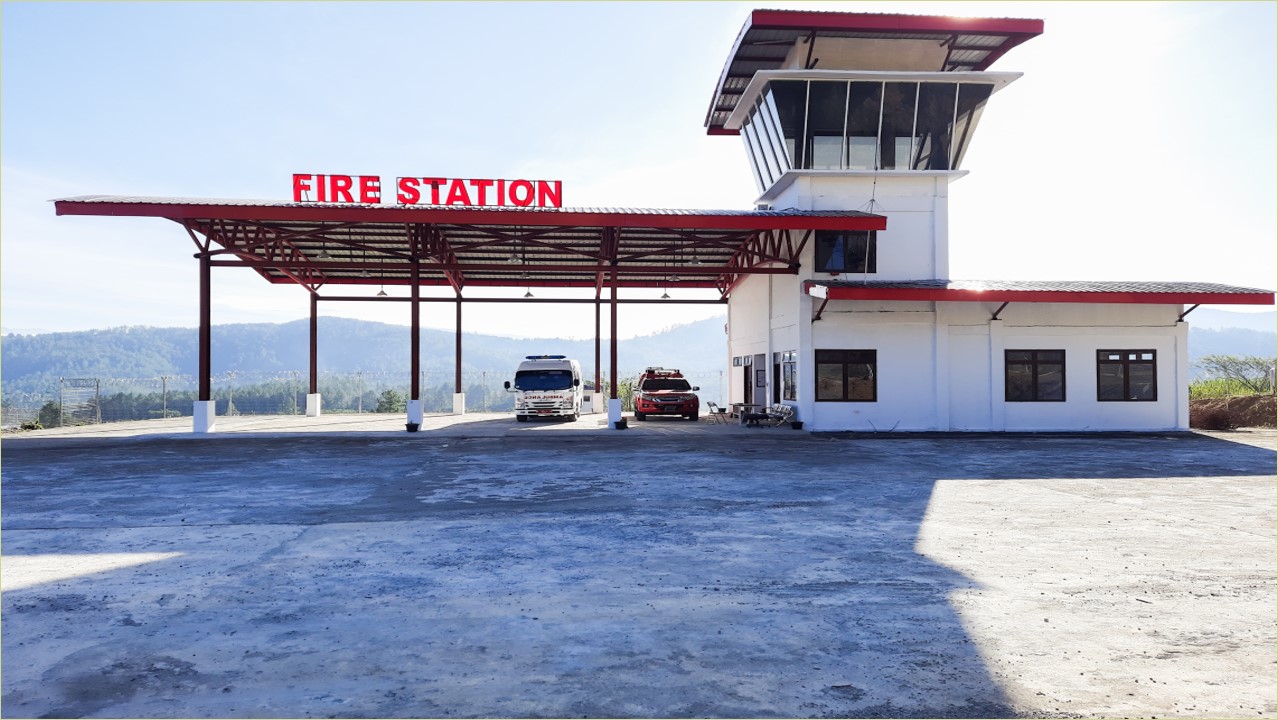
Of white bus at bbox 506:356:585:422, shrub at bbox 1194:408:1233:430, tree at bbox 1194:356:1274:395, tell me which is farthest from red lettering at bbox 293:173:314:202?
tree at bbox 1194:356:1274:395

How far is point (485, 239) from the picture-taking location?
28.7 metres

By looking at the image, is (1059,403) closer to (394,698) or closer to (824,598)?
(824,598)

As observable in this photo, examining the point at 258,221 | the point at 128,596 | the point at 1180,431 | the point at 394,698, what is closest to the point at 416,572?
the point at 128,596

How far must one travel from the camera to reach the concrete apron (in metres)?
4.73

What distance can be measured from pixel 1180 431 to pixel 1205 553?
20592 millimetres

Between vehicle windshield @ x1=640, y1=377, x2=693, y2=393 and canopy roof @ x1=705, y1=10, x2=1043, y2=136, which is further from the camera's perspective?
vehicle windshield @ x1=640, y1=377, x2=693, y2=393

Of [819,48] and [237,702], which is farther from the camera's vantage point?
[819,48]

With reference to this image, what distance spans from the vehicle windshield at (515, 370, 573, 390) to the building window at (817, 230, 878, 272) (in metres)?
10.9

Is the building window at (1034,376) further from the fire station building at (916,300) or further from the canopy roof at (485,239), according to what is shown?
the canopy roof at (485,239)

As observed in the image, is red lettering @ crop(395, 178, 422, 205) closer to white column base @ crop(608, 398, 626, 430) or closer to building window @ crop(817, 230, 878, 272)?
white column base @ crop(608, 398, 626, 430)

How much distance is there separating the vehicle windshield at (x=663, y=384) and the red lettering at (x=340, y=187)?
544 inches

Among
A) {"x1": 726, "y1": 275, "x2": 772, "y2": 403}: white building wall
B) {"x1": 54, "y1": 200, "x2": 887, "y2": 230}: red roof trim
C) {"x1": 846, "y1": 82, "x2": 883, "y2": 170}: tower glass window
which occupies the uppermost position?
{"x1": 846, "y1": 82, "x2": 883, "y2": 170}: tower glass window

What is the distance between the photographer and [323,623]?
6000mm

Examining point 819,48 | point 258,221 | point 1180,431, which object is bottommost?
point 1180,431
